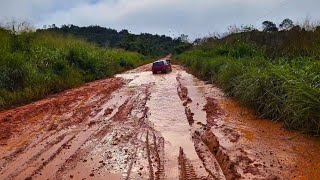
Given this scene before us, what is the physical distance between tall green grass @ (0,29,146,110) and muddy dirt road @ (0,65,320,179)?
71.0 inches

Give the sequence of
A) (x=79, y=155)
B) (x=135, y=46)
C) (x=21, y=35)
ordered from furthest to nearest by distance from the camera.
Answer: (x=135, y=46), (x=21, y=35), (x=79, y=155)

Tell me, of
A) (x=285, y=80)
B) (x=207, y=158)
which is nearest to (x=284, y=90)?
(x=285, y=80)

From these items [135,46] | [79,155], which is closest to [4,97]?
[79,155]

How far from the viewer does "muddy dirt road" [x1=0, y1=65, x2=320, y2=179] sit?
532cm

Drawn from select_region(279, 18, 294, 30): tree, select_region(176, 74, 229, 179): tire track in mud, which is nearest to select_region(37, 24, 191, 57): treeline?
select_region(279, 18, 294, 30): tree

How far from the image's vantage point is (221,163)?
5.63 meters

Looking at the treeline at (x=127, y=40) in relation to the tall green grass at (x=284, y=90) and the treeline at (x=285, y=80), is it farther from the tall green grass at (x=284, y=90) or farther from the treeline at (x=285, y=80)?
the tall green grass at (x=284, y=90)

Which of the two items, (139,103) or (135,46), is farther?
(135,46)

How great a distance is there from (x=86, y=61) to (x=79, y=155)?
1474 cm

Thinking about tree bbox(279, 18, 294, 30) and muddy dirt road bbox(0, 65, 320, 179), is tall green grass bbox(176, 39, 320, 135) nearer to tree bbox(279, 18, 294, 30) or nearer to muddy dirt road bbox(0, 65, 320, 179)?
muddy dirt road bbox(0, 65, 320, 179)

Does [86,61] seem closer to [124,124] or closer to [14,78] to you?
[14,78]

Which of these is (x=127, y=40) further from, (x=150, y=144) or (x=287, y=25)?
(x=150, y=144)

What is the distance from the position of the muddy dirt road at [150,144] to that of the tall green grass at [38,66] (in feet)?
5.92

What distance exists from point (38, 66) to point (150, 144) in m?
9.55
